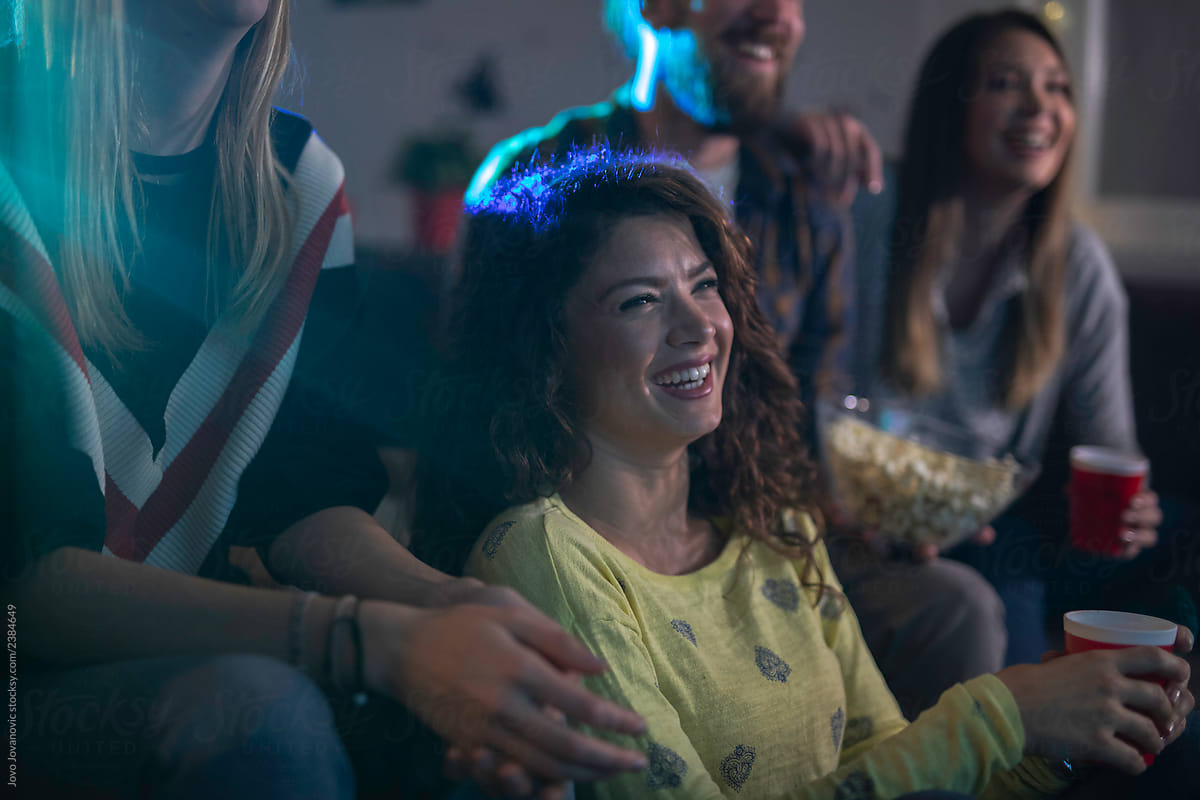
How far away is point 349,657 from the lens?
2.20 ft

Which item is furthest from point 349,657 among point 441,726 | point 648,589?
point 648,589

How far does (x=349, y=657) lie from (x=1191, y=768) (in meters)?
0.68

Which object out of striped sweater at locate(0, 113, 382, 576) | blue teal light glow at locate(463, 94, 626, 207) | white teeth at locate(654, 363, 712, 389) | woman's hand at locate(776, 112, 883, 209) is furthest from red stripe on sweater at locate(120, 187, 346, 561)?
woman's hand at locate(776, 112, 883, 209)

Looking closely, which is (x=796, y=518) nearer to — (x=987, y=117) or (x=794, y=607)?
(x=794, y=607)

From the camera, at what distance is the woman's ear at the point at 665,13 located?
1.29 meters

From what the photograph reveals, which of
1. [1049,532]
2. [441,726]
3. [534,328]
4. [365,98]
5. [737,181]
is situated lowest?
[1049,532]

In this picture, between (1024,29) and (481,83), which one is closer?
(1024,29)

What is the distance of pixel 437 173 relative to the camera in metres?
2.08

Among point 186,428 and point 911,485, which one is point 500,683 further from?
point 911,485

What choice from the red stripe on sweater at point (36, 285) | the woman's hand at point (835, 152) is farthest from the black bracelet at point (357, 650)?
the woman's hand at point (835, 152)

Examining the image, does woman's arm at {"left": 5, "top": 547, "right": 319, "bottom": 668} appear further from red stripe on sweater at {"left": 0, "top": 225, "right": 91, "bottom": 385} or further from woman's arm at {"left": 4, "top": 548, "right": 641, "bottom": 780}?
red stripe on sweater at {"left": 0, "top": 225, "right": 91, "bottom": 385}

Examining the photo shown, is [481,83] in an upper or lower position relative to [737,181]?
upper

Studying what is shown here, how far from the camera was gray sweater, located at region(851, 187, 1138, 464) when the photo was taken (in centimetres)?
150

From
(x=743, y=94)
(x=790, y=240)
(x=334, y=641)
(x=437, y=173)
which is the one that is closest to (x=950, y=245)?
(x=790, y=240)
